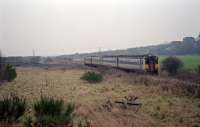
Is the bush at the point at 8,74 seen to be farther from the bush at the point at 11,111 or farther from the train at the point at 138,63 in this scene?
the bush at the point at 11,111

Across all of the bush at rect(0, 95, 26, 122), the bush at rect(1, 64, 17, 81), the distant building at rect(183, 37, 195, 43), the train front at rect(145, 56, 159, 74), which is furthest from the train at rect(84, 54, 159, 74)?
the distant building at rect(183, 37, 195, 43)

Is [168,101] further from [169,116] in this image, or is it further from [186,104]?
[169,116]

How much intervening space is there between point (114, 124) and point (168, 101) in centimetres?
625

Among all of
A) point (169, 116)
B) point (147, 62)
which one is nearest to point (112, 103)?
point (169, 116)

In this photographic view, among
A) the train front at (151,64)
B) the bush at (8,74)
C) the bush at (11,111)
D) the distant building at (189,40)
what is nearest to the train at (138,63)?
the train front at (151,64)

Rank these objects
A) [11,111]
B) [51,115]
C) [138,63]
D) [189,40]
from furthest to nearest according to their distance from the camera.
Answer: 1. [189,40]
2. [138,63]
3. [11,111]
4. [51,115]

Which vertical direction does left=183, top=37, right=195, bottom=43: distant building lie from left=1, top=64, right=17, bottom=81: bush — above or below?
above

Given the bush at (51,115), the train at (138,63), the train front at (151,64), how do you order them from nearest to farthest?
the bush at (51,115), the train at (138,63), the train front at (151,64)

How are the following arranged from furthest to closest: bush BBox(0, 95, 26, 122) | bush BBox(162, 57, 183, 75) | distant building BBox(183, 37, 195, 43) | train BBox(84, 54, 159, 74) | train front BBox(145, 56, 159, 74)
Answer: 1. distant building BBox(183, 37, 195, 43)
2. bush BBox(162, 57, 183, 75)
3. train front BBox(145, 56, 159, 74)
4. train BBox(84, 54, 159, 74)
5. bush BBox(0, 95, 26, 122)

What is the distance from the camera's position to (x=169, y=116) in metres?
12.6

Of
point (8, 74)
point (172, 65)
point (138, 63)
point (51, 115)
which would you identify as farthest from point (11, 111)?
point (172, 65)

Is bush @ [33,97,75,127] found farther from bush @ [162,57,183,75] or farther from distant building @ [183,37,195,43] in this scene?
distant building @ [183,37,195,43]

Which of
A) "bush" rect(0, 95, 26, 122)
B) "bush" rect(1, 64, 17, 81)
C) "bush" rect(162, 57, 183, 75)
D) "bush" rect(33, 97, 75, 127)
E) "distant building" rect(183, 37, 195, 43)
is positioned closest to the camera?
A: "bush" rect(33, 97, 75, 127)

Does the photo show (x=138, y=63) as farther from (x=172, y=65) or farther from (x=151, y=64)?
(x=172, y=65)
